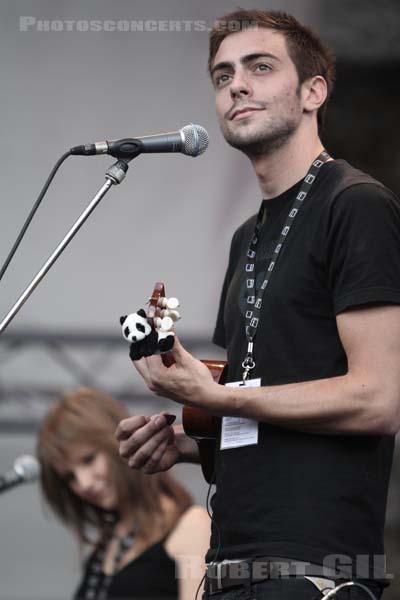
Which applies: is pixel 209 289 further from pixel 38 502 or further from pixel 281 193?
pixel 281 193

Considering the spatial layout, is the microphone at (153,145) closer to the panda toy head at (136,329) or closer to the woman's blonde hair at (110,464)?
the panda toy head at (136,329)

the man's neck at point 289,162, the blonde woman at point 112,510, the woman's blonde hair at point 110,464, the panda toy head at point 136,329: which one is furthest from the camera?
the woman's blonde hair at point 110,464

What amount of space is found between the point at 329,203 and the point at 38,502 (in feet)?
10.5

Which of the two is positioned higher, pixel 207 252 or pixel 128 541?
pixel 207 252

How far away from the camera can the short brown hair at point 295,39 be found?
288 centimetres

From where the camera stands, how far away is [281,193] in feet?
9.04

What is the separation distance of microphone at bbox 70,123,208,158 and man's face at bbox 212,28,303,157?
16 centimetres

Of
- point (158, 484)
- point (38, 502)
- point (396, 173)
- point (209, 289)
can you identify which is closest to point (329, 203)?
point (158, 484)

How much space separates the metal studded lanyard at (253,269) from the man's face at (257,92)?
114mm

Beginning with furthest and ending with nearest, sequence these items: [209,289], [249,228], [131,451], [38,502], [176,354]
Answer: [38,502] < [209,289] < [249,228] < [131,451] < [176,354]

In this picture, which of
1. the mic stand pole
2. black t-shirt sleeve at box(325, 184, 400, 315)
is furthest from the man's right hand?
black t-shirt sleeve at box(325, 184, 400, 315)

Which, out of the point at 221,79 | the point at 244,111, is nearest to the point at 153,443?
the point at 244,111

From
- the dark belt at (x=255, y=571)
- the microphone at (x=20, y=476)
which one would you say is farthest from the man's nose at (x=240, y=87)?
the microphone at (x=20, y=476)

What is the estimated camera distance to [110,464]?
164 inches
